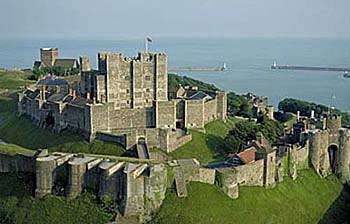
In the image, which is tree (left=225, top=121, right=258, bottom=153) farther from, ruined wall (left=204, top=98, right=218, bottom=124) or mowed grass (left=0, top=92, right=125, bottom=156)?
mowed grass (left=0, top=92, right=125, bottom=156)

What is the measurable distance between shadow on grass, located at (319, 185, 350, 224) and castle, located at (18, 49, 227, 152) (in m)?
10.1

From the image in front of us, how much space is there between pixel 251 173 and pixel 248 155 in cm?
151

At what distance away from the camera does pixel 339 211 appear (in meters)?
31.2

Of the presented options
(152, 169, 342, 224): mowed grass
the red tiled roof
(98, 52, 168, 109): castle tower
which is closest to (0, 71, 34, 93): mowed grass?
(98, 52, 168, 109): castle tower

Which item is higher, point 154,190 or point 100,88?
point 100,88

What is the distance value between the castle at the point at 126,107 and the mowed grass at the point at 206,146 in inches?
22.8

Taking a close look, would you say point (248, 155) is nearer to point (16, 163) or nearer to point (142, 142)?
point (142, 142)

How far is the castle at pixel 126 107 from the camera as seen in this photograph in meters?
35.2

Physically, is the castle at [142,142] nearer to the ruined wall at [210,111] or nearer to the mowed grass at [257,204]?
the ruined wall at [210,111]

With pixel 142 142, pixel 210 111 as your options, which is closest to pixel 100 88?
pixel 142 142

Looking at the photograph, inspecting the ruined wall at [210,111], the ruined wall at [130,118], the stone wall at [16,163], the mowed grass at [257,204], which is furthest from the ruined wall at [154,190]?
the ruined wall at [210,111]

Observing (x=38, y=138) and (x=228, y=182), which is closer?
(x=228, y=182)

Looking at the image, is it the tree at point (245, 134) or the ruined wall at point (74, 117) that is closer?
the ruined wall at point (74, 117)

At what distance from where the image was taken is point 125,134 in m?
33.9
